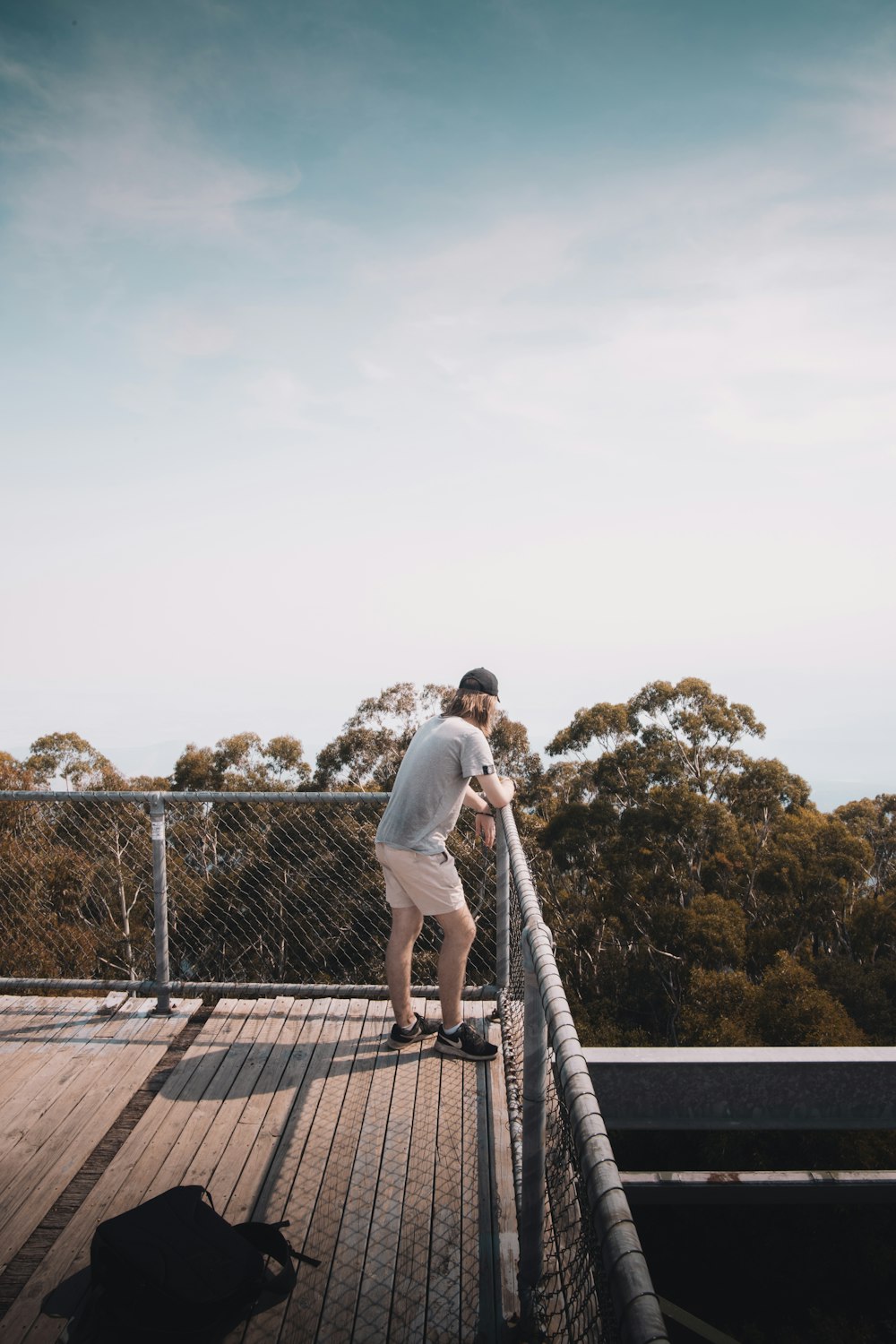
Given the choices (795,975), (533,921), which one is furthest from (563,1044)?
(795,975)

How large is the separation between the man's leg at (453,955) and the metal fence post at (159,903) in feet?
5.17

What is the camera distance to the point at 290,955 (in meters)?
24.8

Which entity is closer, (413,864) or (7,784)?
(413,864)

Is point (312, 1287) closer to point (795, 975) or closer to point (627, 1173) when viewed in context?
point (627, 1173)

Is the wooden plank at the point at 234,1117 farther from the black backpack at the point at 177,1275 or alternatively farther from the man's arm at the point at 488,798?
the man's arm at the point at 488,798

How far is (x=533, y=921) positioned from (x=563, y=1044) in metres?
0.59

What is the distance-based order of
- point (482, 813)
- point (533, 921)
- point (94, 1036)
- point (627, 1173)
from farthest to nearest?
point (94, 1036), point (482, 813), point (627, 1173), point (533, 921)

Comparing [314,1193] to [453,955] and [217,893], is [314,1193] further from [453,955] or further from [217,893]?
[217,893]

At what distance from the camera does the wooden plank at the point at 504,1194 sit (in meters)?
2.46

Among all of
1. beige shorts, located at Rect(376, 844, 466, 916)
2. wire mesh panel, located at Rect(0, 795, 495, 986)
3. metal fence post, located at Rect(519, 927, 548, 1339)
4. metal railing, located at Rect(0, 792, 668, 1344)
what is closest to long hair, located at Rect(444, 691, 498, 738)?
beige shorts, located at Rect(376, 844, 466, 916)

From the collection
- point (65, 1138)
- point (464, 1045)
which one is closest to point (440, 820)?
point (464, 1045)

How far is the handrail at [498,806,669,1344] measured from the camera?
101 cm

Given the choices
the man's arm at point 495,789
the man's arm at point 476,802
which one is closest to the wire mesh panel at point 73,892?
the man's arm at point 476,802

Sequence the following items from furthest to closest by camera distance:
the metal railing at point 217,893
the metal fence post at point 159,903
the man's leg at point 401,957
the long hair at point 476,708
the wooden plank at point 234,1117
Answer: the metal railing at point 217,893
the metal fence post at point 159,903
the man's leg at point 401,957
the long hair at point 476,708
the wooden plank at point 234,1117
